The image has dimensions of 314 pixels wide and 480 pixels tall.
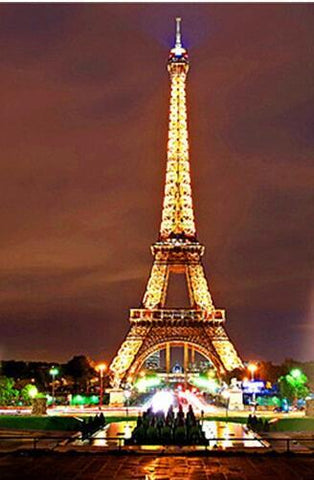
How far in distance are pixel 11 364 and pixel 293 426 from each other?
9759 centimetres

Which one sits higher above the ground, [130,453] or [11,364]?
[11,364]

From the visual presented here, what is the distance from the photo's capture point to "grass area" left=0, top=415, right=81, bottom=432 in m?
48.0

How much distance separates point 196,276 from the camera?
95.1m

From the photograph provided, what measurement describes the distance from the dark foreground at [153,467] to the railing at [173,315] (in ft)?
205

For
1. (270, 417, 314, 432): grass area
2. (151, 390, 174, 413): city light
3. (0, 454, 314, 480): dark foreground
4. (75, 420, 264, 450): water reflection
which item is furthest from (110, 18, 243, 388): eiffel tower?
(0, 454, 314, 480): dark foreground

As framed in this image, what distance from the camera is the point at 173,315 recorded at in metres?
94.1

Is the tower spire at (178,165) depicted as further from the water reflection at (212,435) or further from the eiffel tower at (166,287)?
the water reflection at (212,435)

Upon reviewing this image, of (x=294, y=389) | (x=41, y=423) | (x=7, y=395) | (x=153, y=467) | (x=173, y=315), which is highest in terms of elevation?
(x=173, y=315)

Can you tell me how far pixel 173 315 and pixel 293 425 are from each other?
140 ft

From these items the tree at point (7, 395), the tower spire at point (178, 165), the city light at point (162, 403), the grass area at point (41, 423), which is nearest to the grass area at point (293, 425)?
the city light at point (162, 403)

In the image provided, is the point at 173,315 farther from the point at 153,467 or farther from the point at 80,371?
the point at 153,467

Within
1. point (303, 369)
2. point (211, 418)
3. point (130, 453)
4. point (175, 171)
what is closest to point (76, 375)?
point (303, 369)

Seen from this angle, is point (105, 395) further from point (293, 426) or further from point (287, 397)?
point (293, 426)

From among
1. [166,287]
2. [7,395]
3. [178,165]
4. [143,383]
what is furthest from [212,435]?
[143,383]
